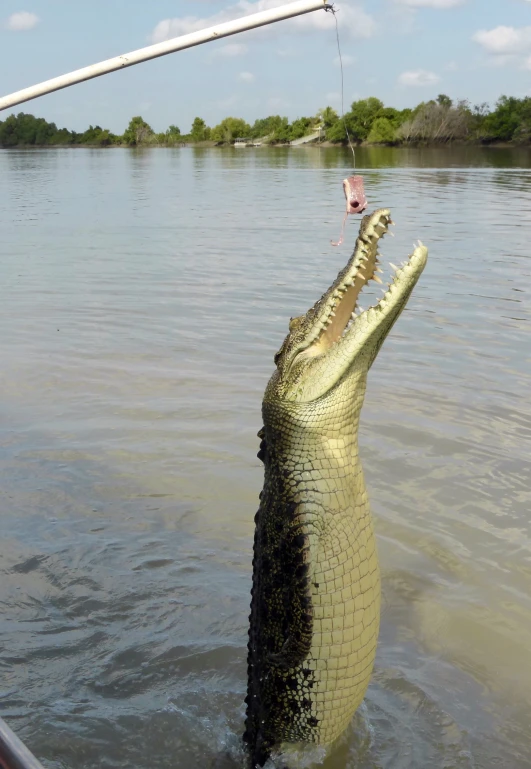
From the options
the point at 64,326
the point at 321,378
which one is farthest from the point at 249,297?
the point at 321,378

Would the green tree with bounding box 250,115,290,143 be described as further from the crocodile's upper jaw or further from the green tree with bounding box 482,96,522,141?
the crocodile's upper jaw

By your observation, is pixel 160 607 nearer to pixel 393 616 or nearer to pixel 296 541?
pixel 393 616

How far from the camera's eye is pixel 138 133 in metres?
151

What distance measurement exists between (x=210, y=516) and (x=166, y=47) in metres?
2.92

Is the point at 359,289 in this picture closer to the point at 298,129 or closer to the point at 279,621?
the point at 279,621

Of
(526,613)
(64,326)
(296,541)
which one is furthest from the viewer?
(64,326)

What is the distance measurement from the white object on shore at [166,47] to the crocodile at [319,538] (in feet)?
3.85

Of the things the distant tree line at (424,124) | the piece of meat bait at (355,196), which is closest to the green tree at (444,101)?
the distant tree line at (424,124)

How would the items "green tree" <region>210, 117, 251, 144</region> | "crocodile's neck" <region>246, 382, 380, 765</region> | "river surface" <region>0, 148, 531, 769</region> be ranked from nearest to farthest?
"crocodile's neck" <region>246, 382, 380, 765</region> → "river surface" <region>0, 148, 531, 769</region> → "green tree" <region>210, 117, 251, 144</region>

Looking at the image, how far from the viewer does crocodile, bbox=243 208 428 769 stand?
2848mm

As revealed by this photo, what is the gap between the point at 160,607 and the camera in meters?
4.30

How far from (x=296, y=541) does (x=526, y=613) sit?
6.48ft

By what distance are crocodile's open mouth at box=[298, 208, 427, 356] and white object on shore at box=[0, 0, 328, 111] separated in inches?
44.7

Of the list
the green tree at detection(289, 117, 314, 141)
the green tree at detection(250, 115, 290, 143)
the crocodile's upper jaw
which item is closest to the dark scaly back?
the crocodile's upper jaw
